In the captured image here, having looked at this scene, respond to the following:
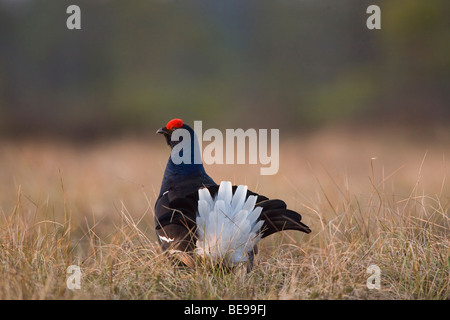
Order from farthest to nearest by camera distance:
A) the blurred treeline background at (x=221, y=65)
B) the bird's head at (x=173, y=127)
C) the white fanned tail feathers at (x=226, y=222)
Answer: the blurred treeline background at (x=221, y=65)
the bird's head at (x=173, y=127)
the white fanned tail feathers at (x=226, y=222)

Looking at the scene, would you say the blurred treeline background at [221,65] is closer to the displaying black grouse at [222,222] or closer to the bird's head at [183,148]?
the bird's head at [183,148]

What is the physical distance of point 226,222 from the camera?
9.11 ft

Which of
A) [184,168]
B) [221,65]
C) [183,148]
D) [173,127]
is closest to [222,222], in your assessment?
[184,168]

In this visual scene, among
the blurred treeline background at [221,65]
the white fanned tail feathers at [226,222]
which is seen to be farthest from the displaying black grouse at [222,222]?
the blurred treeline background at [221,65]

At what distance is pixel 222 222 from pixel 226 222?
0.02m

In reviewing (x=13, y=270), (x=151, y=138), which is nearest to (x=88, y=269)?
(x=13, y=270)

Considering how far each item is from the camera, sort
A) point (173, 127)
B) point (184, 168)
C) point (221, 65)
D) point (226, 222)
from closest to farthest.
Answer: point (226, 222)
point (184, 168)
point (173, 127)
point (221, 65)

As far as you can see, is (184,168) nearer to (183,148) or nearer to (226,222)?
(183,148)

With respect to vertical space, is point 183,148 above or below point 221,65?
below

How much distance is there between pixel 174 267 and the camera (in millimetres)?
2768

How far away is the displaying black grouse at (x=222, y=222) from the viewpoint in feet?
9.08

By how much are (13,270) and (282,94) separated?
1905 centimetres

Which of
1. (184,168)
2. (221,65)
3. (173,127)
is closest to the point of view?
(184,168)
